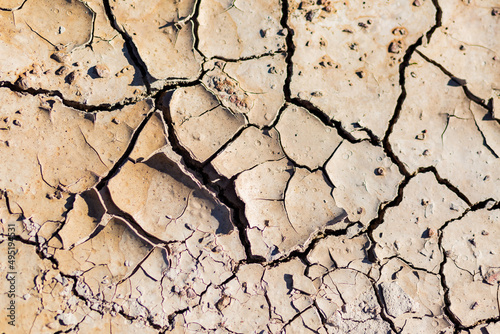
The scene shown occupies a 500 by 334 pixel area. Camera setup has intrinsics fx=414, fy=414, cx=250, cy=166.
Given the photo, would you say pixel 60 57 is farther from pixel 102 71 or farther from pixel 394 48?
pixel 394 48

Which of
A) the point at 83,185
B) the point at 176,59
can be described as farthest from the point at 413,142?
the point at 83,185

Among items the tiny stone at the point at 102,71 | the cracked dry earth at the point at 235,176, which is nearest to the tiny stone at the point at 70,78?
the cracked dry earth at the point at 235,176

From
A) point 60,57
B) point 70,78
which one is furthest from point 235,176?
point 60,57

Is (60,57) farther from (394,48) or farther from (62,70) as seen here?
(394,48)

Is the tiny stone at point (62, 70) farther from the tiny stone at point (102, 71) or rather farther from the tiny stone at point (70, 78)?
the tiny stone at point (102, 71)

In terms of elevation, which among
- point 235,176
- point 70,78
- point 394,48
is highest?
point 394,48

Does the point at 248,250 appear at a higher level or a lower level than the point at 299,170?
lower

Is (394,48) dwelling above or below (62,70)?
above

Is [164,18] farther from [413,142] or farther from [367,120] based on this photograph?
[413,142]

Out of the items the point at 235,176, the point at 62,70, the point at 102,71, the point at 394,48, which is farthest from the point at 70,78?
the point at 394,48

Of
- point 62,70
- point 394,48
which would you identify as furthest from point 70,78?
point 394,48
